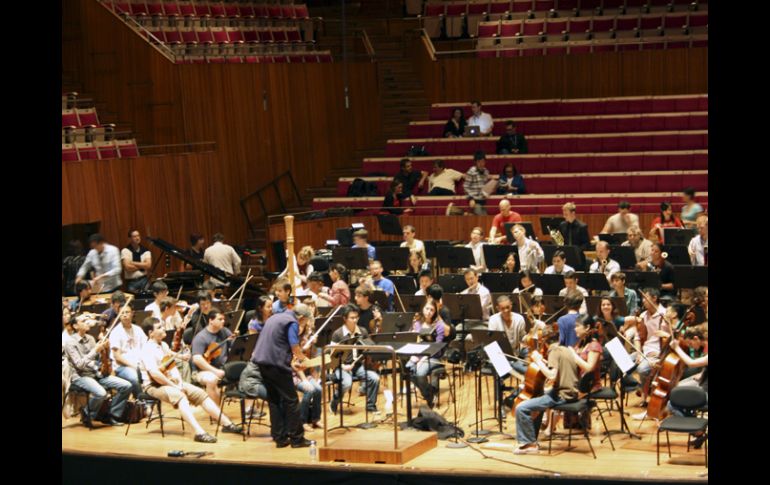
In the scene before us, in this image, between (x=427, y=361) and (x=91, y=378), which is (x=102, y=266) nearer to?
(x=91, y=378)

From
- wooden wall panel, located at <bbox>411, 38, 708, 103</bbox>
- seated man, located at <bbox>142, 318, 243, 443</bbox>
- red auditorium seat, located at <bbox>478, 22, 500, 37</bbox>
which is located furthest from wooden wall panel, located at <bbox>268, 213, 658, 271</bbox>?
seated man, located at <bbox>142, 318, 243, 443</bbox>

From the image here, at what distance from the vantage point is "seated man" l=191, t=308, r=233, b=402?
36.1ft

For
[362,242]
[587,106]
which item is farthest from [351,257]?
[587,106]

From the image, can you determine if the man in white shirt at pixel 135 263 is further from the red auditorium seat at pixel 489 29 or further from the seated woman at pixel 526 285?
the red auditorium seat at pixel 489 29

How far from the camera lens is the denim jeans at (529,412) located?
9.62m

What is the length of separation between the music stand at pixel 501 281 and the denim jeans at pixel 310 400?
271 centimetres

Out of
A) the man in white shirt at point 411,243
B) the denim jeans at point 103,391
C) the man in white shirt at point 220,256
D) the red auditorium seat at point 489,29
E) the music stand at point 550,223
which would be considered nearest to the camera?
the denim jeans at point 103,391

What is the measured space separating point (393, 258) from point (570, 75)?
25.9 feet

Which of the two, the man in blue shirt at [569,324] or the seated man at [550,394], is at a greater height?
the man in blue shirt at [569,324]

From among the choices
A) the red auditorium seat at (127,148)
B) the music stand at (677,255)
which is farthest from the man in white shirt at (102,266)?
the music stand at (677,255)

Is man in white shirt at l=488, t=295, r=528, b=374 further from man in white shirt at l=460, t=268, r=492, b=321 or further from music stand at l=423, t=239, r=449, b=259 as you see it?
music stand at l=423, t=239, r=449, b=259

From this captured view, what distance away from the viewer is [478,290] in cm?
1248
